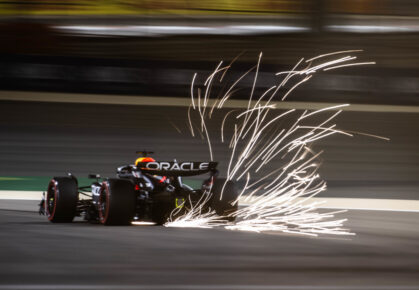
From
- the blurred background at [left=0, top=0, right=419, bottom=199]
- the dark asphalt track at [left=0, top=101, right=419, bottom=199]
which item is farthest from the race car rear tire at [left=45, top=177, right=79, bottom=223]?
the dark asphalt track at [left=0, top=101, right=419, bottom=199]

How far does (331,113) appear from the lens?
80.5 ft

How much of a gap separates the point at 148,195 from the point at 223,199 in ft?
3.37

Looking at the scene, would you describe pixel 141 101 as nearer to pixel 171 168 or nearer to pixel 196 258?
pixel 171 168

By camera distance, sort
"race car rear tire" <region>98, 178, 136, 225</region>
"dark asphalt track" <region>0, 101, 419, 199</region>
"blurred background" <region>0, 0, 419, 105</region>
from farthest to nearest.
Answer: "blurred background" <region>0, 0, 419, 105</region>, "dark asphalt track" <region>0, 101, 419, 199</region>, "race car rear tire" <region>98, 178, 136, 225</region>

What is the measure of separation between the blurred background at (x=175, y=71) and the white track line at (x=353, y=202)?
4.14ft

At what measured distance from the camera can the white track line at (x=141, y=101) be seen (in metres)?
22.2

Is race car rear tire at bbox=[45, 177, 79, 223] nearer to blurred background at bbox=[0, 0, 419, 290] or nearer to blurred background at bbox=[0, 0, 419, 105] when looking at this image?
blurred background at bbox=[0, 0, 419, 290]

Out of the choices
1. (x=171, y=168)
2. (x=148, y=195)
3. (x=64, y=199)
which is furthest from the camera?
(x=64, y=199)

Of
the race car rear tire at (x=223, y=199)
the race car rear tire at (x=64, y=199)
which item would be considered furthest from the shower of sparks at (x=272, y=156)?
the race car rear tire at (x=64, y=199)

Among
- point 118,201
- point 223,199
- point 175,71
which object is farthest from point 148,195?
point 175,71

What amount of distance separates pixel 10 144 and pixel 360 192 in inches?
344

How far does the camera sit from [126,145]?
870 inches

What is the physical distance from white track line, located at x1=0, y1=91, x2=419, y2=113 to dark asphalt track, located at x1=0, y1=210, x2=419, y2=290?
10728 millimetres

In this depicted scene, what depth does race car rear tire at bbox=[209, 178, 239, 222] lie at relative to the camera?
38.1 ft
